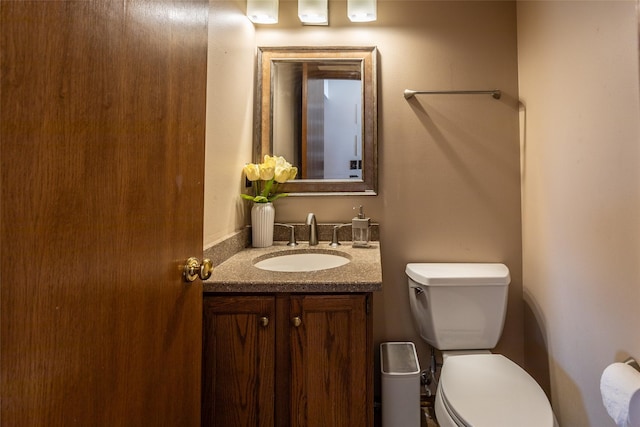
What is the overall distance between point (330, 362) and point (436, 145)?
120 cm

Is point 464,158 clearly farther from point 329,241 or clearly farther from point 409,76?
point 329,241

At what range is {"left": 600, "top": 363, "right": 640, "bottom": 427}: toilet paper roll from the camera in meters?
0.75

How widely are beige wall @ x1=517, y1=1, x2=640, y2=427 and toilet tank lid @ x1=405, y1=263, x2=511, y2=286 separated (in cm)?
20

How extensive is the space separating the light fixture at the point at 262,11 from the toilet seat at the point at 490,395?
1.79m

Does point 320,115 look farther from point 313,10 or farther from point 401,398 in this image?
point 401,398

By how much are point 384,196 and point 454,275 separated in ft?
1.69

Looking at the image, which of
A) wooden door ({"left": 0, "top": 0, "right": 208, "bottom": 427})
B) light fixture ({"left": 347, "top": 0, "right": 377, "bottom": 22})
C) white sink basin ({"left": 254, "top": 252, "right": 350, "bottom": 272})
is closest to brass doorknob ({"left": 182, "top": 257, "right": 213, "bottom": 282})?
wooden door ({"left": 0, "top": 0, "right": 208, "bottom": 427})

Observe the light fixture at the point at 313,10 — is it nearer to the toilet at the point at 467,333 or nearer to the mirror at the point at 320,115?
the mirror at the point at 320,115

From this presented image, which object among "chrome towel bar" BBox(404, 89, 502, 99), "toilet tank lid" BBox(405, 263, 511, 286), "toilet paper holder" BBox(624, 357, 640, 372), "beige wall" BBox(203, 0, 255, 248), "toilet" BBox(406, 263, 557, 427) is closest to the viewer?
"toilet paper holder" BBox(624, 357, 640, 372)

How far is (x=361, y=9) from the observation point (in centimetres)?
146

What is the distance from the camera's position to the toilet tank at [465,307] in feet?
4.21

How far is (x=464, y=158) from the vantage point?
154 centimetres

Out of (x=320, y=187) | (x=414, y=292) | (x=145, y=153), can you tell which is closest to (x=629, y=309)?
(x=414, y=292)

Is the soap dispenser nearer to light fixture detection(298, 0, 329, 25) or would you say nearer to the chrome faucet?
the chrome faucet
